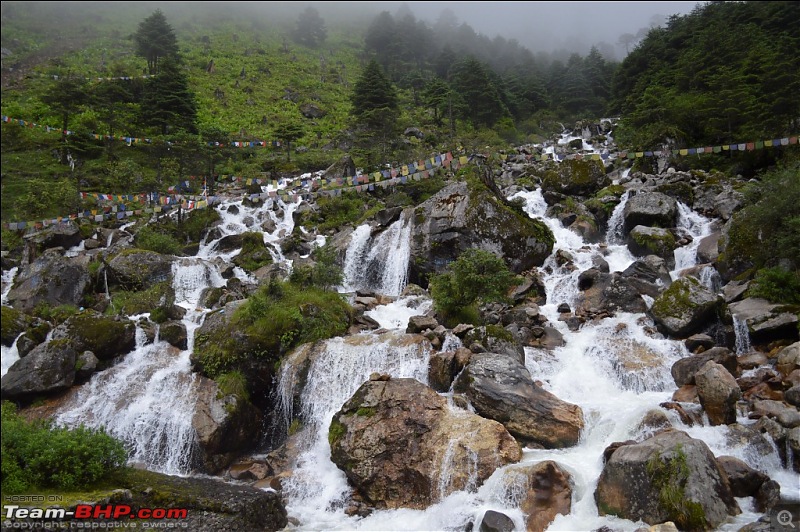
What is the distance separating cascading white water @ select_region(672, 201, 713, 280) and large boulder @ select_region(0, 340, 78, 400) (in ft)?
76.7

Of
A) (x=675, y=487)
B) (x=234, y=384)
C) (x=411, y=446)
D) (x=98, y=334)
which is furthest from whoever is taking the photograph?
(x=98, y=334)

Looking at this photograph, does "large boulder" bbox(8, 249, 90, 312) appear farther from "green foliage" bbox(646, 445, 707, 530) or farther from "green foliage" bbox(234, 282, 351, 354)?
"green foliage" bbox(646, 445, 707, 530)

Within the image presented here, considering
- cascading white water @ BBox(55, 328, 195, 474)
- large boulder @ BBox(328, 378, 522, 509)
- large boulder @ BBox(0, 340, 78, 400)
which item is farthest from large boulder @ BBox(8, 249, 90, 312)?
large boulder @ BBox(328, 378, 522, 509)

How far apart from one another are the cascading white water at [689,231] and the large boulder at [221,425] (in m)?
18.0

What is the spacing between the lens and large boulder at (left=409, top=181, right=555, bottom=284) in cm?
2331

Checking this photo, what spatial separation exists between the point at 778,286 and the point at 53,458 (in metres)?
20.3

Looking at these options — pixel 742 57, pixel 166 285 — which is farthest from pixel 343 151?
pixel 742 57

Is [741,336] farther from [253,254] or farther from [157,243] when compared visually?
[157,243]

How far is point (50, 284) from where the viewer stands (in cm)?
2066

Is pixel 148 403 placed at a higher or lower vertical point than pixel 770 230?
lower

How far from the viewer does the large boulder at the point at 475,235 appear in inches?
918

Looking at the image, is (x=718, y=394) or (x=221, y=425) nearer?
(x=718, y=394)

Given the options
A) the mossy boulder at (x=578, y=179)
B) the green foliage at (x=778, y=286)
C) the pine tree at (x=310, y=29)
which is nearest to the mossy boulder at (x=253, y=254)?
the mossy boulder at (x=578, y=179)

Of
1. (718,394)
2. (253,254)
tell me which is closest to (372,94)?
(253,254)
